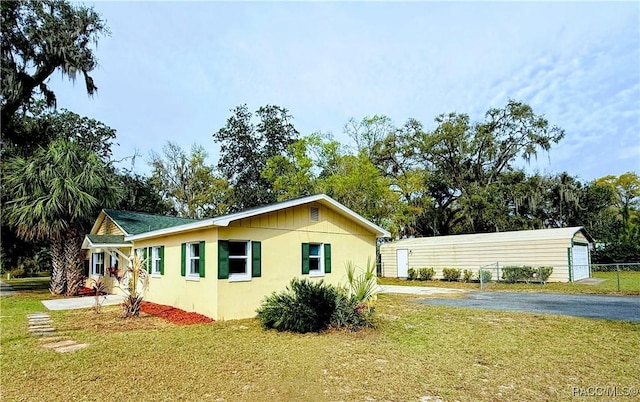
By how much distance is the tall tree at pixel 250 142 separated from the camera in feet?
110

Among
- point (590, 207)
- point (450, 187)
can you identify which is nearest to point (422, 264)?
point (450, 187)

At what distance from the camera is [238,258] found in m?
9.68

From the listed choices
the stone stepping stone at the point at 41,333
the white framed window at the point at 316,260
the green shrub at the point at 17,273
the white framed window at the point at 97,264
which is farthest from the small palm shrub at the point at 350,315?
the green shrub at the point at 17,273

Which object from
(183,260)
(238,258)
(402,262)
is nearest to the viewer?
(238,258)

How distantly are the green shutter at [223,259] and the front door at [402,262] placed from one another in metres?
16.8

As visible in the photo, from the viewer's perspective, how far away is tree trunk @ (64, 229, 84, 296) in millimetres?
15945

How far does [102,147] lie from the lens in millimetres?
29125

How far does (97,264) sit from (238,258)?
1193cm

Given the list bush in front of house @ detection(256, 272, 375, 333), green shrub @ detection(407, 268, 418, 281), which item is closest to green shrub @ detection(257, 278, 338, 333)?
bush in front of house @ detection(256, 272, 375, 333)

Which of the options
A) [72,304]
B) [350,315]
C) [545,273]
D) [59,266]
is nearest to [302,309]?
[350,315]

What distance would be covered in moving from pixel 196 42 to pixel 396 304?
1063 cm

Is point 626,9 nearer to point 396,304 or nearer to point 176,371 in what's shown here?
point 396,304

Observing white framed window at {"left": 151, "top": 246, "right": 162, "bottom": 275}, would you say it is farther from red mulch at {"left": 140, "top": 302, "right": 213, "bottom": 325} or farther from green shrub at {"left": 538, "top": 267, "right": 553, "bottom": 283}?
green shrub at {"left": 538, "top": 267, "right": 553, "bottom": 283}

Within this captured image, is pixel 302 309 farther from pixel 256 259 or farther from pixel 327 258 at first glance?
pixel 327 258
